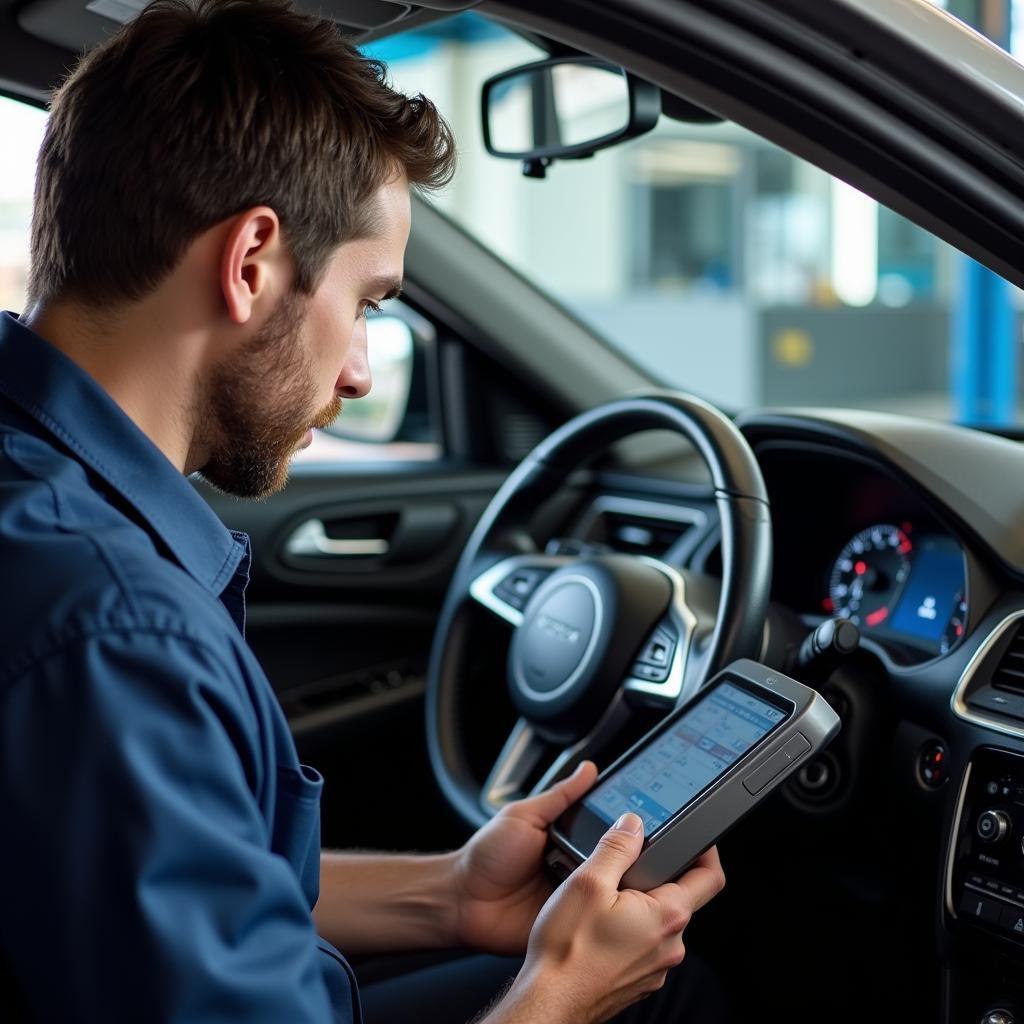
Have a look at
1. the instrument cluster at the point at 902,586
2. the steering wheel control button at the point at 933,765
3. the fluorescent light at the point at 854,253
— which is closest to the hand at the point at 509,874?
the steering wheel control button at the point at 933,765

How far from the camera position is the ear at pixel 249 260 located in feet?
Answer: 3.03

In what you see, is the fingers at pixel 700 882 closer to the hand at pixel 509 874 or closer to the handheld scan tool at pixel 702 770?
the handheld scan tool at pixel 702 770

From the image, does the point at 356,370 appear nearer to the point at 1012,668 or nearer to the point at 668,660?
the point at 668,660

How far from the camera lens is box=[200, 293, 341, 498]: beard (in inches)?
38.0

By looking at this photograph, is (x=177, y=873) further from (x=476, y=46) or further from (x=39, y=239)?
(x=476, y=46)

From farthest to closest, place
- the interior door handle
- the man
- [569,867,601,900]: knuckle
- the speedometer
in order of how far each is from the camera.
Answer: the interior door handle, the speedometer, [569,867,601,900]: knuckle, the man

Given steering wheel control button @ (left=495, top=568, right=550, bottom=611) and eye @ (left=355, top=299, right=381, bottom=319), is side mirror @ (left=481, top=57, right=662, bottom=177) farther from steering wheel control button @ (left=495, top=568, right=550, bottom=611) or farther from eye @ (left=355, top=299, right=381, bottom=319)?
steering wheel control button @ (left=495, top=568, right=550, bottom=611)

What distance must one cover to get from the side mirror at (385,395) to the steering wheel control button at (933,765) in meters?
1.37

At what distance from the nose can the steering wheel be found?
0.46 meters

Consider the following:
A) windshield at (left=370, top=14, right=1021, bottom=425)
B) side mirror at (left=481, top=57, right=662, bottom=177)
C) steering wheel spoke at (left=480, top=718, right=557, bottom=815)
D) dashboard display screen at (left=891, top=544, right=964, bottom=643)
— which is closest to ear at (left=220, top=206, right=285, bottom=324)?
side mirror at (left=481, top=57, right=662, bottom=177)

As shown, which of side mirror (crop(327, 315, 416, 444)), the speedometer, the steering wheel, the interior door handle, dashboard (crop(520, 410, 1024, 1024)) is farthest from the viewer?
side mirror (crop(327, 315, 416, 444))

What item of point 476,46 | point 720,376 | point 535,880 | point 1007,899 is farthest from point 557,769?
point 476,46

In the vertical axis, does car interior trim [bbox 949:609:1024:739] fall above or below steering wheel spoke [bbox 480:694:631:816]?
above

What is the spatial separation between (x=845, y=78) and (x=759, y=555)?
0.54 metres
